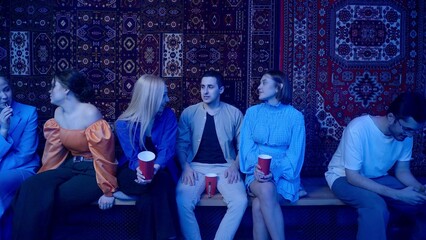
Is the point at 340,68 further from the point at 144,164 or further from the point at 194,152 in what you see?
the point at 144,164

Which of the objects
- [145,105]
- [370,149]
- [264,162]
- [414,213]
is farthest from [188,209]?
[414,213]

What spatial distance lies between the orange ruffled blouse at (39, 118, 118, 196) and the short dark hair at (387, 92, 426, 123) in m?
2.01

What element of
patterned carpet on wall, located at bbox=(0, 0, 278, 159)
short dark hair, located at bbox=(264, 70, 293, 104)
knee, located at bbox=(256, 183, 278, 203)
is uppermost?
patterned carpet on wall, located at bbox=(0, 0, 278, 159)

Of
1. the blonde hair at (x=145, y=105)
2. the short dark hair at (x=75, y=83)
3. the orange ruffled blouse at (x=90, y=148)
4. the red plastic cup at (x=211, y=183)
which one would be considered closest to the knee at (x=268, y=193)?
the red plastic cup at (x=211, y=183)

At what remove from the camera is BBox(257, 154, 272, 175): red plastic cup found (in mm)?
2976

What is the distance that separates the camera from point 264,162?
2.99 m

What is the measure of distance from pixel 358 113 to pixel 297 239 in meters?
1.31

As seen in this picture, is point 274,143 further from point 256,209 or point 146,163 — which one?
point 146,163

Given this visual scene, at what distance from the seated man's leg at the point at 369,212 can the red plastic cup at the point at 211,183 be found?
0.95 meters

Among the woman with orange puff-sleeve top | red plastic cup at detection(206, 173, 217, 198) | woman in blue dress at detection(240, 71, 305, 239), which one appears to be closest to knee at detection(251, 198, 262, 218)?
woman in blue dress at detection(240, 71, 305, 239)

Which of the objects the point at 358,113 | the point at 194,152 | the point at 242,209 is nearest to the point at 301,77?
the point at 358,113

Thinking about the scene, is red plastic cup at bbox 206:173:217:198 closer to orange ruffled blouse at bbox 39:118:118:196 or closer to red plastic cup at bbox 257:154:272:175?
red plastic cup at bbox 257:154:272:175

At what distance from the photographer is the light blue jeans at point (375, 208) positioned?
9.96ft

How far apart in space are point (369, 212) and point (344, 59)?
1585 millimetres
